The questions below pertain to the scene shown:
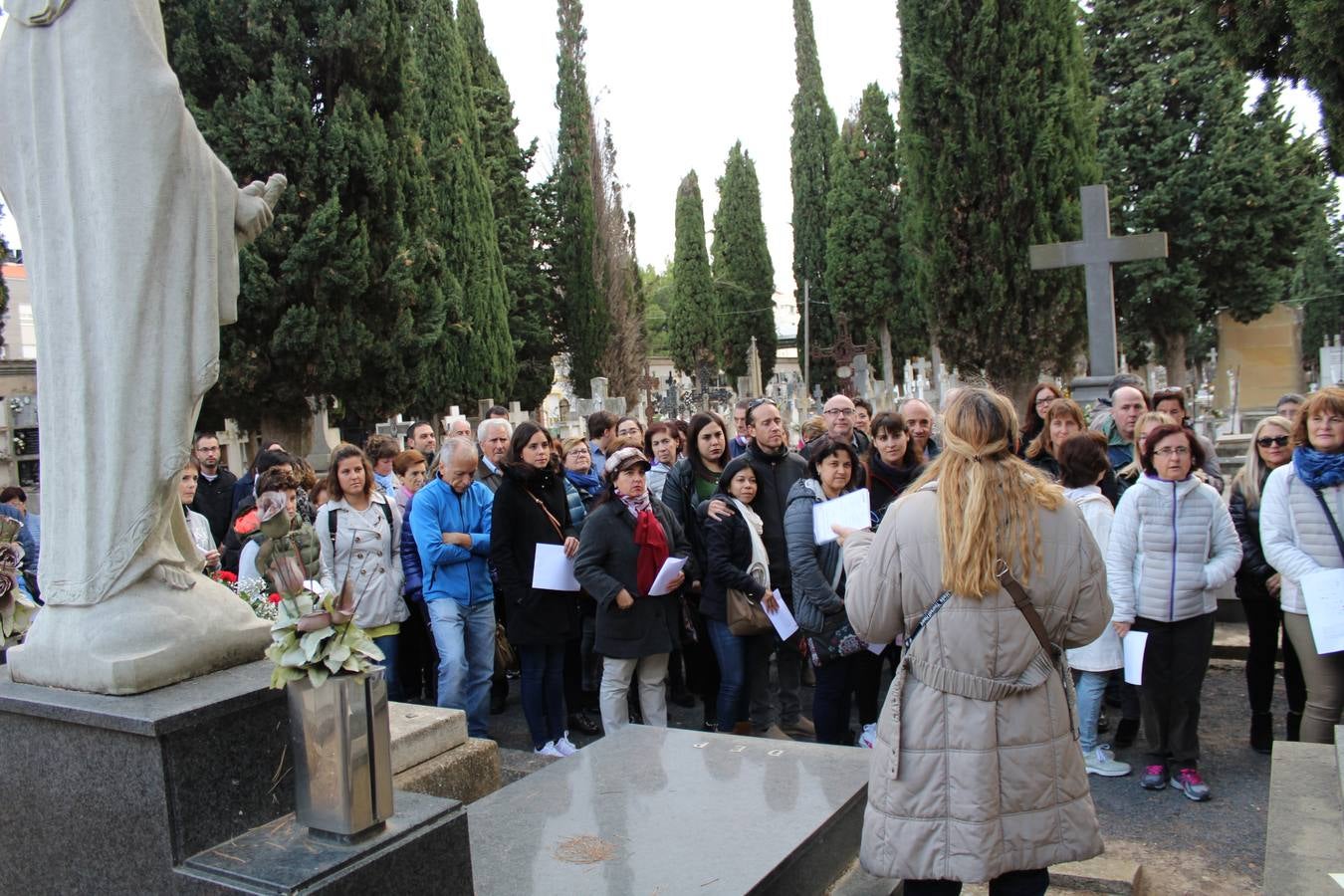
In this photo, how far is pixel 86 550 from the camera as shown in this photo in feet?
8.64

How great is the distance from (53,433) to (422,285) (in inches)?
535

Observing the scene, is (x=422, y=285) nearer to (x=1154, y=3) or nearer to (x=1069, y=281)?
(x=1069, y=281)

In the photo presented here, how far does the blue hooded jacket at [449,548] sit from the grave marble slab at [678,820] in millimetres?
1582

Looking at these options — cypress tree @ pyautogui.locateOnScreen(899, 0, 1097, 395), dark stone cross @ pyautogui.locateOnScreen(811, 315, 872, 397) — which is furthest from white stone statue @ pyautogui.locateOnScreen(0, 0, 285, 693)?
dark stone cross @ pyautogui.locateOnScreen(811, 315, 872, 397)

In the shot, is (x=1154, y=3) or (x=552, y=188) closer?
(x=1154, y=3)

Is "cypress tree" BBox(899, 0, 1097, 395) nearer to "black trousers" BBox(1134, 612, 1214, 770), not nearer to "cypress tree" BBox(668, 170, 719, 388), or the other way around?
"black trousers" BBox(1134, 612, 1214, 770)

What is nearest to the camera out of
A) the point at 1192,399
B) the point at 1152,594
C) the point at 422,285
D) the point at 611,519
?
the point at 1152,594

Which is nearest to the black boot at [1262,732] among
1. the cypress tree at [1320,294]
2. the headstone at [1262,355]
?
the headstone at [1262,355]

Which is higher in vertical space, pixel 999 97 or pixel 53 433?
pixel 999 97

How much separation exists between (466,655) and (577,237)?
78.2 feet

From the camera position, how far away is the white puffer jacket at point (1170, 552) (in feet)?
15.5

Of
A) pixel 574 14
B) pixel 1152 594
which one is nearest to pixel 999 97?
pixel 1152 594

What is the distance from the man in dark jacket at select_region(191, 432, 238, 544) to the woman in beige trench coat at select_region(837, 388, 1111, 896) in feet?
18.1

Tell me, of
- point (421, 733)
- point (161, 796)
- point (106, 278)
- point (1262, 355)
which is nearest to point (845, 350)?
point (1262, 355)
